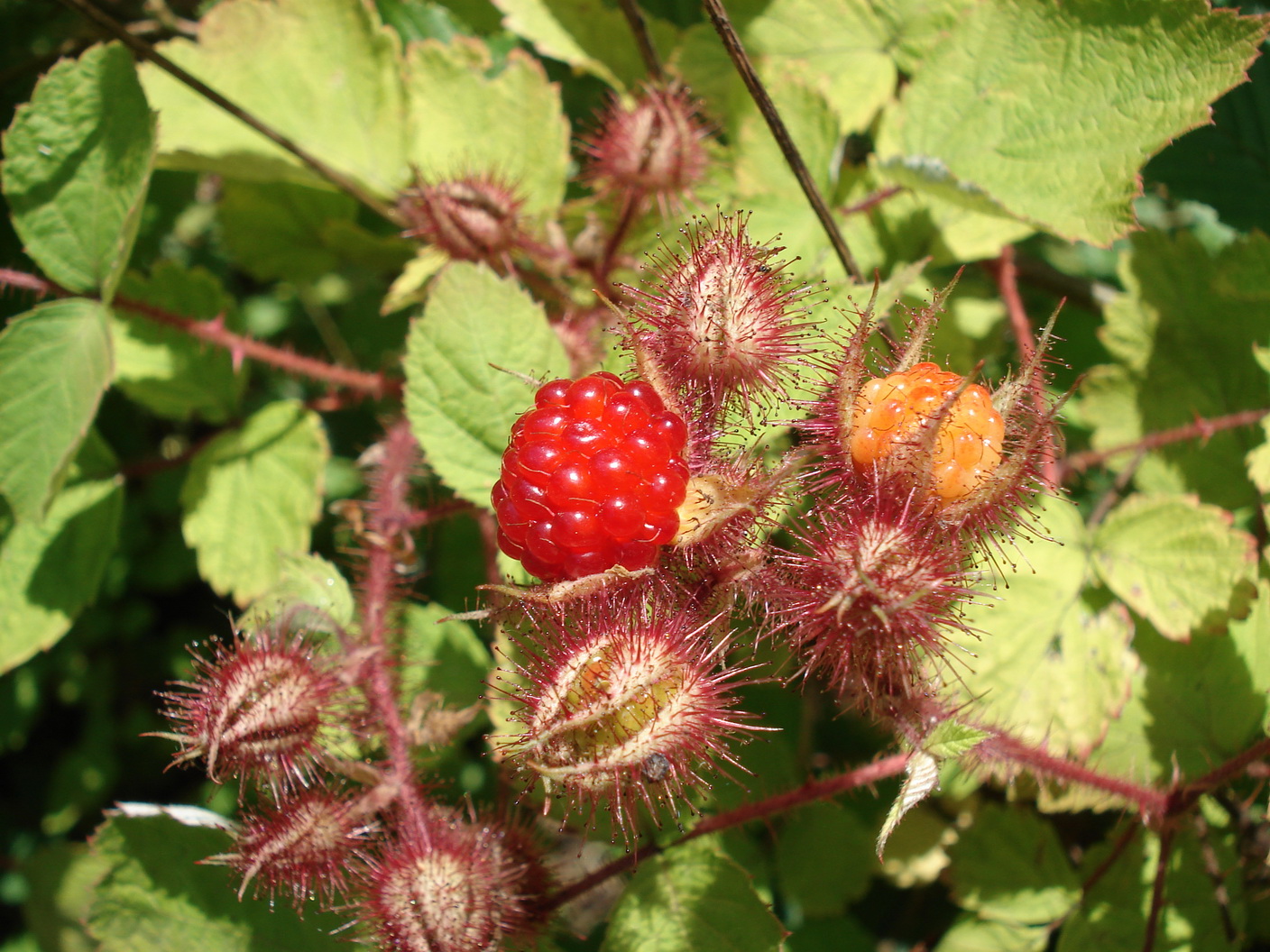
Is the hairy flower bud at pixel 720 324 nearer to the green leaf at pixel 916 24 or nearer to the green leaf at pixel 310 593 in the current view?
the green leaf at pixel 310 593

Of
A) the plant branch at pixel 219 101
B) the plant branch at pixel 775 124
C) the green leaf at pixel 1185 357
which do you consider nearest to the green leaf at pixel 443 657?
the plant branch at pixel 219 101

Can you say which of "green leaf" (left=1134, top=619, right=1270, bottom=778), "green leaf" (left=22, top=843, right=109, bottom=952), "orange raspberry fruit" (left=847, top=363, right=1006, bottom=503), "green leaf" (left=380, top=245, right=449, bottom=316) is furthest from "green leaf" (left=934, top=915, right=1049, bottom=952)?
"green leaf" (left=22, top=843, right=109, bottom=952)

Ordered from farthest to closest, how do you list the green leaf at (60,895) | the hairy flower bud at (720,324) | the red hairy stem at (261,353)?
the green leaf at (60,895), the red hairy stem at (261,353), the hairy flower bud at (720,324)

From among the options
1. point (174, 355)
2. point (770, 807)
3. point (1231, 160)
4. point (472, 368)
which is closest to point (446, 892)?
point (770, 807)

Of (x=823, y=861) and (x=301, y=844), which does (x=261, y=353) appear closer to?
(x=301, y=844)

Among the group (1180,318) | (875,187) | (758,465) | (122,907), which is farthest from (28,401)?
(1180,318)

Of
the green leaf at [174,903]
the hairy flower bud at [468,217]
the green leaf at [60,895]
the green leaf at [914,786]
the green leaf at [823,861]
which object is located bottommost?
the green leaf at [60,895]

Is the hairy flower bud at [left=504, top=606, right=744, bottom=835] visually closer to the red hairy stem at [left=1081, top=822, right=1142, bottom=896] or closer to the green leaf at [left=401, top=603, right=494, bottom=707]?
the green leaf at [left=401, top=603, right=494, bottom=707]
